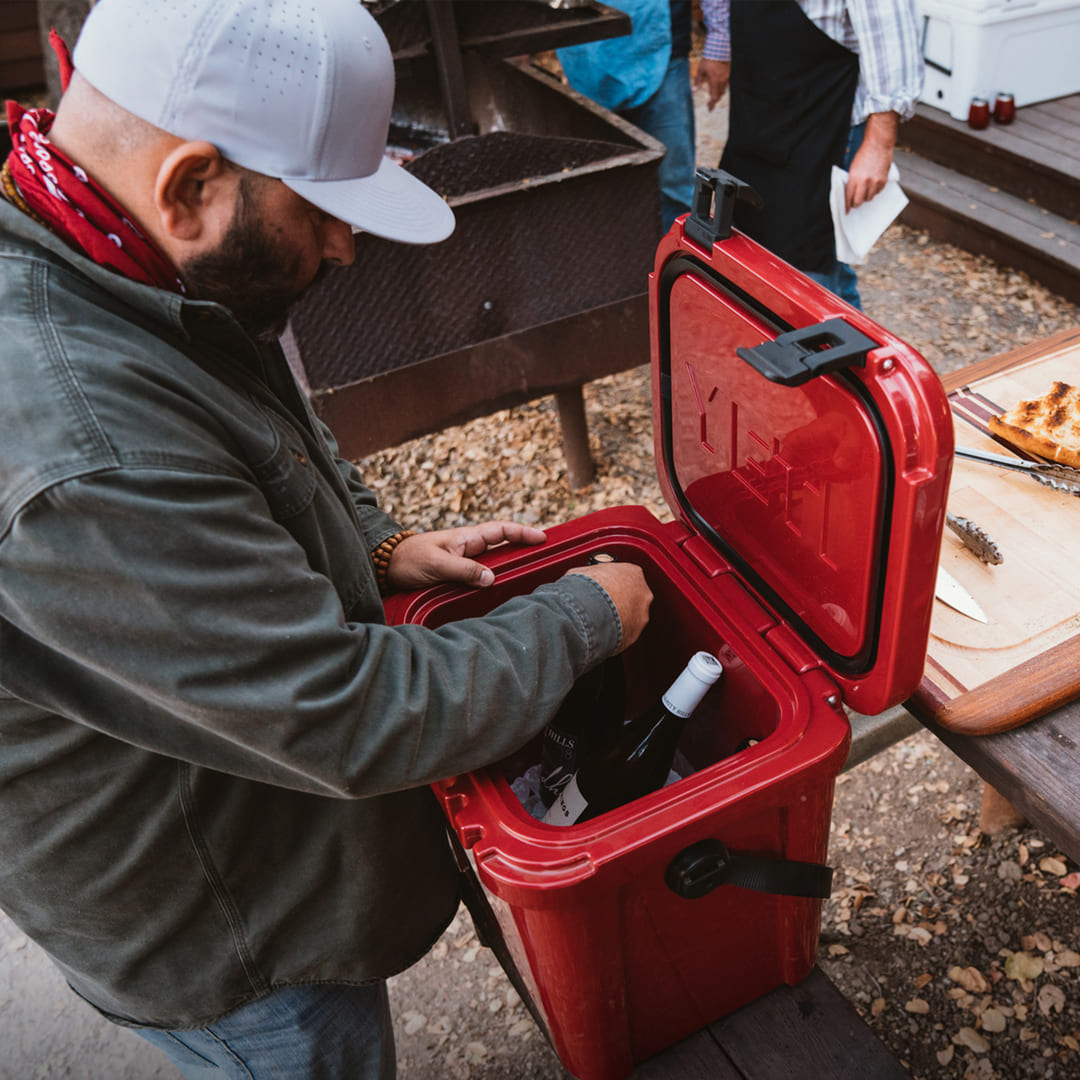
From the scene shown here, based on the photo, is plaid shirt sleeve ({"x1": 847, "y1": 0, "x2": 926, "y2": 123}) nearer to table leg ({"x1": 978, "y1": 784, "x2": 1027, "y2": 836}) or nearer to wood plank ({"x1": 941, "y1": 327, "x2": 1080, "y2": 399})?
wood plank ({"x1": 941, "y1": 327, "x2": 1080, "y2": 399})

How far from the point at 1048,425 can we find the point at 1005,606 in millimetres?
383

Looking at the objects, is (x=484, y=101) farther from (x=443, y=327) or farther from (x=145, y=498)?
(x=145, y=498)

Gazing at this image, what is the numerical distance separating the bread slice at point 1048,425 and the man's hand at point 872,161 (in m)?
1.59

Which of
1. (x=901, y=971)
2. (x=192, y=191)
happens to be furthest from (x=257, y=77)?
(x=901, y=971)

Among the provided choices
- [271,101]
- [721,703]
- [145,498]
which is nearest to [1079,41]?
[721,703]

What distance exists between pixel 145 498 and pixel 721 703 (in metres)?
0.94

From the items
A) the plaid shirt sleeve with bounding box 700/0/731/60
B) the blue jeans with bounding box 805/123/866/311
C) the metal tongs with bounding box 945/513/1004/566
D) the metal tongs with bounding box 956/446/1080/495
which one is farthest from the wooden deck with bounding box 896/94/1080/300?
the metal tongs with bounding box 945/513/1004/566

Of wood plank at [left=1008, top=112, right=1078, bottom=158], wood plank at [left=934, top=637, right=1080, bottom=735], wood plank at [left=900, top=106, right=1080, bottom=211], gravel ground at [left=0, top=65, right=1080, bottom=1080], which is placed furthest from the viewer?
wood plank at [left=1008, top=112, right=1078, bottom=158]

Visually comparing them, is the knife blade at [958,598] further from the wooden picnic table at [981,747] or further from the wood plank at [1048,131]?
the wood plank at [1048,131]

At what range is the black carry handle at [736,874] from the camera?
113 centimetres

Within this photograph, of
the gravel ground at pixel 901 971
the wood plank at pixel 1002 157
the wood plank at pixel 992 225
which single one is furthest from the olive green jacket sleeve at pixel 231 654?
the wood plank at pixel 1002 157

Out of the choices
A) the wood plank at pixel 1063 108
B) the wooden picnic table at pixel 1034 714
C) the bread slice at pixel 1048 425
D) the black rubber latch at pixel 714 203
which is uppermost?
the black rubber latch at pixel 714 203

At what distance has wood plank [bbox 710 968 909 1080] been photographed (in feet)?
4.82

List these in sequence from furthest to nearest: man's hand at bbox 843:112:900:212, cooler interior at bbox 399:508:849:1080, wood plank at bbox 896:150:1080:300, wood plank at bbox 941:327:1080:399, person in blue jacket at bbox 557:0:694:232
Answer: wood plank at bbox 896:150:1080:300 → person in blue jacket at bbox 557:0:694:232 → man's hand at bbox 843:112:900:212 → wood plank at bbox 941:327:1080:399 → cooler interior at bbox 399:508:849:1080
